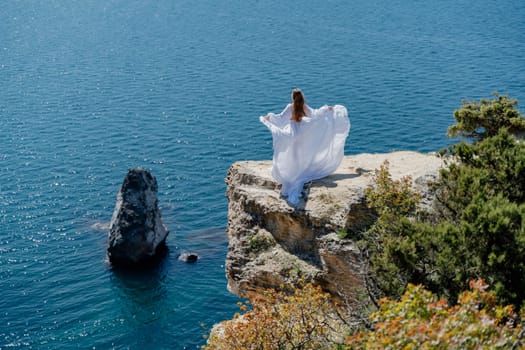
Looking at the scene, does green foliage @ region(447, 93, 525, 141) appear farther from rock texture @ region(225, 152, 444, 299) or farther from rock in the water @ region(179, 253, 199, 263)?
rock in the water @ region(179, 253, 199, 263)

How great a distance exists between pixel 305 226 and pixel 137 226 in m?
26.1

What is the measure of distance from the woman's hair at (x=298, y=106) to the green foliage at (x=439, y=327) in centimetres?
1310

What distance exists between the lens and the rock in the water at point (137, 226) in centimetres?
4616

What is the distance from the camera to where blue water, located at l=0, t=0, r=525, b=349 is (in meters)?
41.6

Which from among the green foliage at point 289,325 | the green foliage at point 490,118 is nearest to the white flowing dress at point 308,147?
the green foliage at point 289,325

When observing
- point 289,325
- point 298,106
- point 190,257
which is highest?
point 298,106

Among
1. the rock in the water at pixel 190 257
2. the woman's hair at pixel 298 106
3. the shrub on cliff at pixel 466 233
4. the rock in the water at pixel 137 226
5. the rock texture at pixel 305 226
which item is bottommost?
the rock in the water at pixel 190 257

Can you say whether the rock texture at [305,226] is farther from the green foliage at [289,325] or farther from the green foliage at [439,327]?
the green foliage at [439,327]

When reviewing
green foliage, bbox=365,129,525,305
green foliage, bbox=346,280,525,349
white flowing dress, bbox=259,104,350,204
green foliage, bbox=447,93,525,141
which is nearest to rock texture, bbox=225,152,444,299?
white flowing dress, bbox=259,104,350,204

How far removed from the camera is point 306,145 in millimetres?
25203

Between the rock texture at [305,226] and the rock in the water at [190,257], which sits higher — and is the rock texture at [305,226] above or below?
above

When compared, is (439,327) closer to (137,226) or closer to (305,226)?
(305,226)

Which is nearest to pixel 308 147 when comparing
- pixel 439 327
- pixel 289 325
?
pixel 289 325

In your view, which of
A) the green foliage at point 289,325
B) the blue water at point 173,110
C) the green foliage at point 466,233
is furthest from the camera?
the blue water at point 173,110
